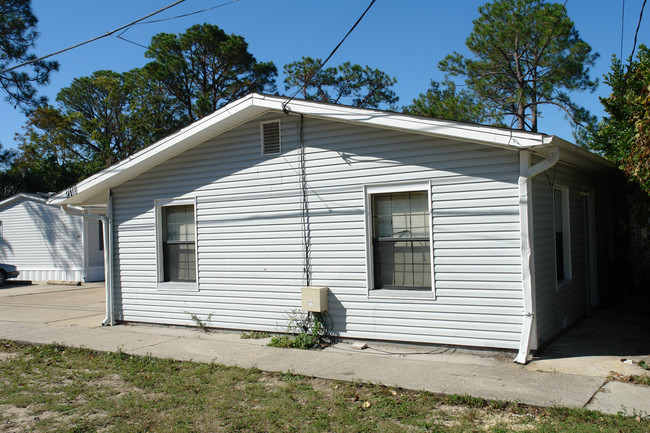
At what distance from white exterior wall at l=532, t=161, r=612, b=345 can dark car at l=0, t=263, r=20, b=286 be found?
68.9ft

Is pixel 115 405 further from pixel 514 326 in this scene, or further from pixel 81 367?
pixel 514 326

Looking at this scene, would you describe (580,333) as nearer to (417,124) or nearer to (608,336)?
(608,336)

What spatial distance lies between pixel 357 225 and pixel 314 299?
4.28ft

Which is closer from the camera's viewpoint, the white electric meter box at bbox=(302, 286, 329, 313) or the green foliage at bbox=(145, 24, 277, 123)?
the white electric meter box at bbox=(302, 286, 329, 313)

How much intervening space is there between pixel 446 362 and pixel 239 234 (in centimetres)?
413

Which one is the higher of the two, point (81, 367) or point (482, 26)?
point (482, 26)

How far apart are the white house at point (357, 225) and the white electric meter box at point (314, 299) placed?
212mm

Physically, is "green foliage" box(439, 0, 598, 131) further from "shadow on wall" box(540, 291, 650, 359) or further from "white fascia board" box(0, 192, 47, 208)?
"white fascia board" box(0, 192, 47, 208)

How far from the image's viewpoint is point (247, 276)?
9133 millimetres

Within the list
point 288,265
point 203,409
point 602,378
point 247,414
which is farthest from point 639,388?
point 288,265

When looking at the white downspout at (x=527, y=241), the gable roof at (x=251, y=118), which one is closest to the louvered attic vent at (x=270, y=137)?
the gable roof at (x=251, y=118)

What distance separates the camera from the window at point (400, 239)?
776cm

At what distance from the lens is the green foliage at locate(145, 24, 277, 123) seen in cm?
2778

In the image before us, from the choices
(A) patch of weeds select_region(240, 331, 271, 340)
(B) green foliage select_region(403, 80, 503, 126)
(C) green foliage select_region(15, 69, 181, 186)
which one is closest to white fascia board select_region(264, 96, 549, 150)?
(A) patch of weeds select_region(240, 331, 271, 340)
